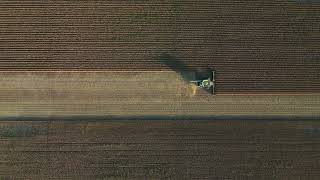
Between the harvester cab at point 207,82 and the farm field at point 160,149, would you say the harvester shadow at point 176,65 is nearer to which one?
the harvester cab at point 207,82

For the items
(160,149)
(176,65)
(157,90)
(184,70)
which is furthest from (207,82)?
(160,149)

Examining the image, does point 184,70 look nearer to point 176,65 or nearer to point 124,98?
point 176,65

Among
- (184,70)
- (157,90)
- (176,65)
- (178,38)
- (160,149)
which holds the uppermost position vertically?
(178,38)

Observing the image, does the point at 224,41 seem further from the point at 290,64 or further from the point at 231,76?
the point at 290,64

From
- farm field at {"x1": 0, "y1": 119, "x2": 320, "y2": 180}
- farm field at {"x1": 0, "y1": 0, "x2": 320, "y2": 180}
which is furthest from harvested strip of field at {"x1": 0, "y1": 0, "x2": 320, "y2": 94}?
farm field at {"x1": 0, "y1": 119, "x2": 320, "y2": 180}

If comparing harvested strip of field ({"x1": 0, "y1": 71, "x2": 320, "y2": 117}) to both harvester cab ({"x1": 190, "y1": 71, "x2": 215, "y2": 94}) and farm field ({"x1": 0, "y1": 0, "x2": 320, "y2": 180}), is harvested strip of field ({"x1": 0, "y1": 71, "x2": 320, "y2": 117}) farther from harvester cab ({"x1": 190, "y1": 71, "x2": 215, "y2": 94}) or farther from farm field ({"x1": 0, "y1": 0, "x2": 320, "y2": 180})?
harvester cab ({"x1": 190, "y1": 71, "x2": 215, "y2": 94})

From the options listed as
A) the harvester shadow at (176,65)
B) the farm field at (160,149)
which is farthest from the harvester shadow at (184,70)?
the farm field at (160,149)
